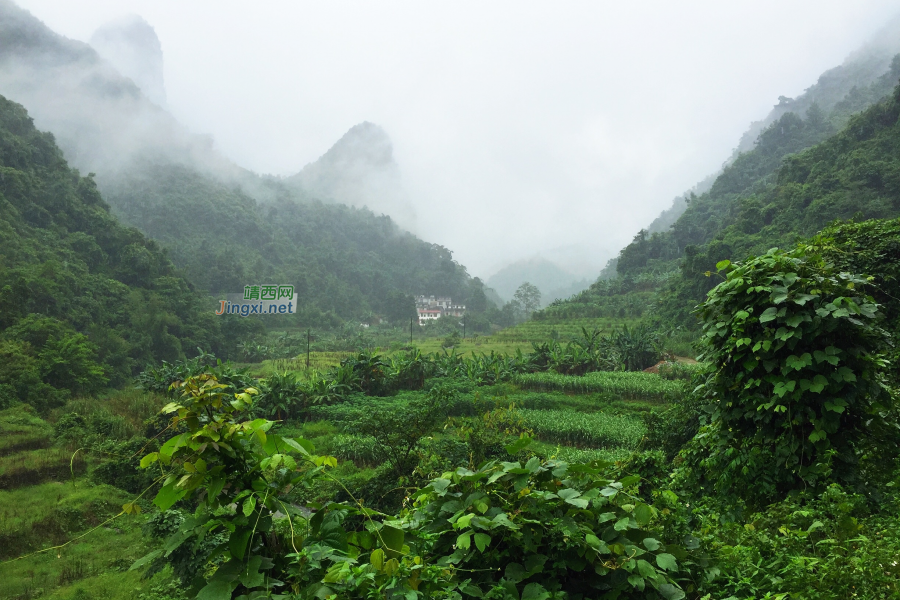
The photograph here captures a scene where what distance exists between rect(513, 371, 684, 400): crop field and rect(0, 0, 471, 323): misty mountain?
22.9m

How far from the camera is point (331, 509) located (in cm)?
124

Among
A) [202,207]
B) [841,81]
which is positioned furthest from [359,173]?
Result: [841,81]

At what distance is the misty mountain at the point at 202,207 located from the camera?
39.6 metres

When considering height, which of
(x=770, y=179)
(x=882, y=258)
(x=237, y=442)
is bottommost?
(x=237, y=442)

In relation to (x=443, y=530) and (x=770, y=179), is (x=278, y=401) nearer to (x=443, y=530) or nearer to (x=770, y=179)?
(x=443, y=530)

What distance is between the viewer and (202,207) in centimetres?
4297

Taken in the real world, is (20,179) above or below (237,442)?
above

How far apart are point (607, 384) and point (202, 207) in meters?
41.1

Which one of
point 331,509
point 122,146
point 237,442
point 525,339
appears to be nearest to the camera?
point 237,442

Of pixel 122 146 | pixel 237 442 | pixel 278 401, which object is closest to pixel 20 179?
pixel 278 401

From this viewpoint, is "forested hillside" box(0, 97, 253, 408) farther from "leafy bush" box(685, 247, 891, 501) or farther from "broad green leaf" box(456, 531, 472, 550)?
"leafy bush" box(685, 247, 891, 501)

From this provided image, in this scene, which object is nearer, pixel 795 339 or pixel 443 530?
pixel 443 530

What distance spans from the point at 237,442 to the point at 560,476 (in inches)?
32.2

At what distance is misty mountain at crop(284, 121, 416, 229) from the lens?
257ft
